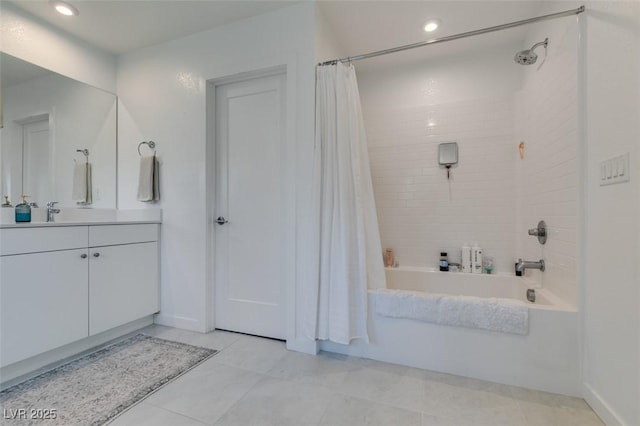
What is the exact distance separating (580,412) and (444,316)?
26.9 inches

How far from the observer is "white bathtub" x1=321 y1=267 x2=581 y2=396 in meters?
1.45

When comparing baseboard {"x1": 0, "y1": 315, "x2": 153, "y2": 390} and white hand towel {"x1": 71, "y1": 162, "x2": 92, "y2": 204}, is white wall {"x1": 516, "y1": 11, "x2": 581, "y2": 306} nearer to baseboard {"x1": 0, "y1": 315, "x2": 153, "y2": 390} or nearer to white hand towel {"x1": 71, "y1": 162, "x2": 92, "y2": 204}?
baseboard {"x1": 0, "y1": 315, "x2": 153, "y2": 390}

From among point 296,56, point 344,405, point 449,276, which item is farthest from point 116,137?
point 449,276

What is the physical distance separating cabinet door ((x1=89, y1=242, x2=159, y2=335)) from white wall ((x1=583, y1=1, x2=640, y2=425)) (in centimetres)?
288

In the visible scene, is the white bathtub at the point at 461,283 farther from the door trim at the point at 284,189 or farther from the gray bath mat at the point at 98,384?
the gray bath mat at the point at 98,384

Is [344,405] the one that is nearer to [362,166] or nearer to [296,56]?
[362,166]

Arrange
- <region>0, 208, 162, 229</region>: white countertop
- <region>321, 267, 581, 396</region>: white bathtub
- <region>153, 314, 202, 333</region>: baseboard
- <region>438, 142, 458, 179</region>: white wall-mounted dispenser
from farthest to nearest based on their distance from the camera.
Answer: <region>438, 142, 458, 179</region>: white wall-mounted dispenser < <region>153, 314, 202, 333</region>: baseboard < <region>0, 208, 162, 229</region>: white countertop < <region>321, 267, 581, 396</region>: white bathtub

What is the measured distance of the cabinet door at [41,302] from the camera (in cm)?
148

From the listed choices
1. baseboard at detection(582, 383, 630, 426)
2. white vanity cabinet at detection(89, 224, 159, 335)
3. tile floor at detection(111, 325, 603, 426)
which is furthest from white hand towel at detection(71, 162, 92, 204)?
baseboard at detection(582, 383, 630, 426)

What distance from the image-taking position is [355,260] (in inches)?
72.4

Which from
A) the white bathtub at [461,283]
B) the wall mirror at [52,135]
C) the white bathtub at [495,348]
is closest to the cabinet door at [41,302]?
the wall mirror at [52,135]

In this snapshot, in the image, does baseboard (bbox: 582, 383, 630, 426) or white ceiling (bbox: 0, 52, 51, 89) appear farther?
white ceiling (bbox: 0, 52, 51, 89)

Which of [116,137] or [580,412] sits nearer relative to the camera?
[580,412]

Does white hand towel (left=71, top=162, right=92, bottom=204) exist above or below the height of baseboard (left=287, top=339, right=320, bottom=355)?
above
